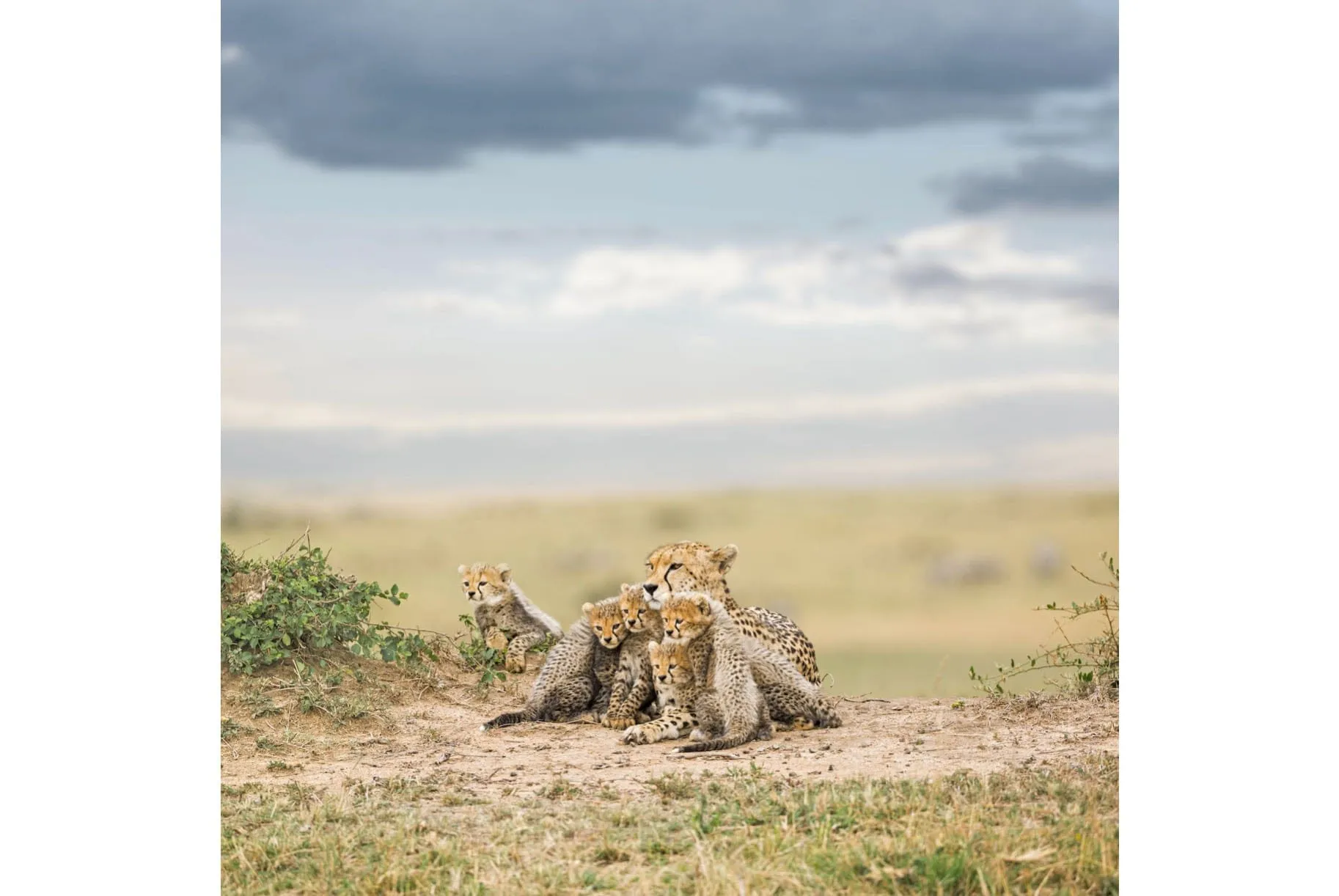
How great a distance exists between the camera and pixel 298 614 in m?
8.05

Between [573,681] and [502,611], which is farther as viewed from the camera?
[502,611]

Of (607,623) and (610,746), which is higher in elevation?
(607,623)

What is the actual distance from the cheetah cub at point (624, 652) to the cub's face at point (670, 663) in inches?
13.1

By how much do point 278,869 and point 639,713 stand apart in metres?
2.72

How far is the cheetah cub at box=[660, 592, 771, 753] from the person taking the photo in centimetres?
632

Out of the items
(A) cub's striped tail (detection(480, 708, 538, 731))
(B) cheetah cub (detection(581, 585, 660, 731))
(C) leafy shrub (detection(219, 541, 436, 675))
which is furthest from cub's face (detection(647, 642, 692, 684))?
(C) leafy shrub (detection(219, 541, 436, 675))

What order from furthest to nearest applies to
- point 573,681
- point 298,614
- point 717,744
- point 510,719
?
point 298,614 → point 573,681 → point 510,719 → point 717,744

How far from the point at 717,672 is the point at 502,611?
106 inches

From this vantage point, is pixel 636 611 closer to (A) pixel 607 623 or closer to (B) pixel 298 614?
(A) pixel 607 623

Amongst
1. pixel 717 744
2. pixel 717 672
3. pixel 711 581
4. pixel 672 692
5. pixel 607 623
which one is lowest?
pixel 717 744

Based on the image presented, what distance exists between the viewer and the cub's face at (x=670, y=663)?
6.62 metres

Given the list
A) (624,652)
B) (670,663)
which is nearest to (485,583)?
(624,652)

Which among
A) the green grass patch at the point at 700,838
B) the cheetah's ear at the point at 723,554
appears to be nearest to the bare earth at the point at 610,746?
the green grass patch at the point at 700,838

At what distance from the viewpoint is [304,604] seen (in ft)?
26.7
